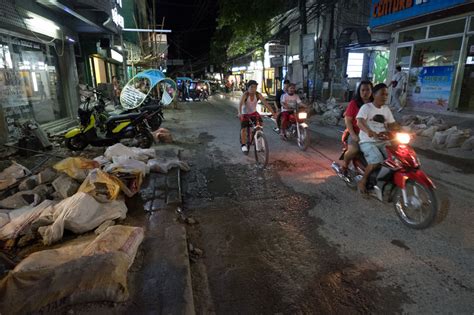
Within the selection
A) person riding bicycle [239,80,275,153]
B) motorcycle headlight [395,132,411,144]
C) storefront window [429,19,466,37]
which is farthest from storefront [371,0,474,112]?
motorcycle headlight [395,132,411,144]

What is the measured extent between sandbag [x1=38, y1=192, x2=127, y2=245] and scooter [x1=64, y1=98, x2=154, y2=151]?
4.72 metres

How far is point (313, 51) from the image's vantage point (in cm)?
1875

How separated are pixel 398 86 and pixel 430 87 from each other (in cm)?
121

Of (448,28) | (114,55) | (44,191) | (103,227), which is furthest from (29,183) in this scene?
(114,55)

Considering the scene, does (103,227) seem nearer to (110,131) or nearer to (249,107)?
(249,107)

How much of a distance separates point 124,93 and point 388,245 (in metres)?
9.63

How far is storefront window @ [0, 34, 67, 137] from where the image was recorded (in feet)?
25.7

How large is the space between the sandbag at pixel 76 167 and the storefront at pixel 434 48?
38.6 ft

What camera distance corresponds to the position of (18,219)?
3.64 metres

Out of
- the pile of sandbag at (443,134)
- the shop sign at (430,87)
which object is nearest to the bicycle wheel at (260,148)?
the pile of sandbag at (443,134)

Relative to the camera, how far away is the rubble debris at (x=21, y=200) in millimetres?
4016

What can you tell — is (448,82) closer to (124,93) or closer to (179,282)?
(124,93)

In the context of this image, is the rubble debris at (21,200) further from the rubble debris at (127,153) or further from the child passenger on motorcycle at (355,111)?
the child passenger on motorcycle at (355,111)

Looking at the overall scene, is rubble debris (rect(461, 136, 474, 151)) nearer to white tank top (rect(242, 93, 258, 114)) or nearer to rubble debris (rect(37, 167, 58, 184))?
white tank top (rect(242, 93, 258, 114))
